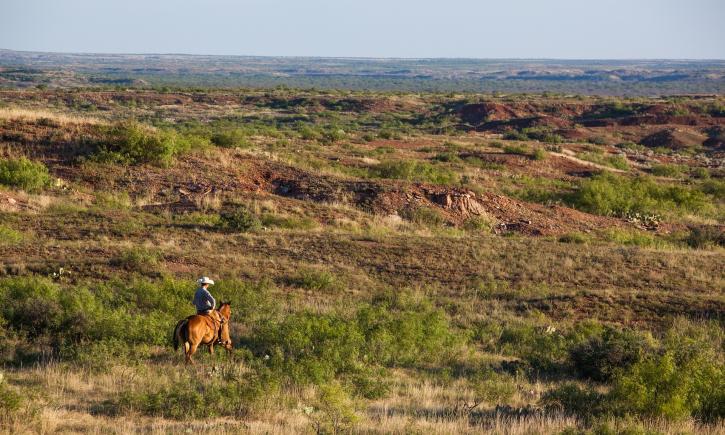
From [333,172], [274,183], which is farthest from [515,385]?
[333,172]

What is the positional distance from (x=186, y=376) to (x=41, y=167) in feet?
49.2

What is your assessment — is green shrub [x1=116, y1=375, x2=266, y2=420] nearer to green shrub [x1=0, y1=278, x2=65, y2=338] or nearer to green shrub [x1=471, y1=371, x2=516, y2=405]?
green shrub [x1=471, y1=371, x2=516, y2=405]

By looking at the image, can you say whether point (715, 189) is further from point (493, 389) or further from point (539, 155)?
point (493, 389)

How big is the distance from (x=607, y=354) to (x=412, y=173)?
1899 centimetres

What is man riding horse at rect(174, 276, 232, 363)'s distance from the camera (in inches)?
391

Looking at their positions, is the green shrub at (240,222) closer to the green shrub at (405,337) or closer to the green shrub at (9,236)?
the green shrub at (9,236)

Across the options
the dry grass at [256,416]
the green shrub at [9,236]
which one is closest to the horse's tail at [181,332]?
the dry grass at [256,416]

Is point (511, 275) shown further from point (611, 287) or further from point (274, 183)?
point (274, 183)

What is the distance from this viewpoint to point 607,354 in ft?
36.9

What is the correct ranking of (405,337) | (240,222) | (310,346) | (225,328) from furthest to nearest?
(240,222) → (405,337) → (310,346) → (225,328)

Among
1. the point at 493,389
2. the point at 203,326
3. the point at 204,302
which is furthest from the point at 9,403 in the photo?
the point at 493,389

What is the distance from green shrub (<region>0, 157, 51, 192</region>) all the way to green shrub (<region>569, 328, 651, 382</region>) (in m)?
15.6

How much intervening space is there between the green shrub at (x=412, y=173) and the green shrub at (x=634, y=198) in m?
4.40

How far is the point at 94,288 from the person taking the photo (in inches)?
540
